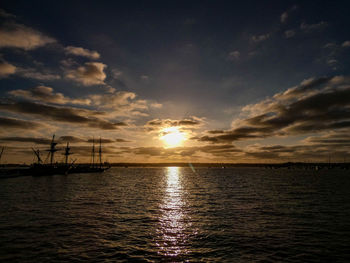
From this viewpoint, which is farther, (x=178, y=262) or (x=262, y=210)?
(x=262, y=210)

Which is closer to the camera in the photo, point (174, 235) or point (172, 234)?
point (174, 235)

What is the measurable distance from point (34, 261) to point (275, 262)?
15.8m

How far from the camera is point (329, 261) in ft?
46.9

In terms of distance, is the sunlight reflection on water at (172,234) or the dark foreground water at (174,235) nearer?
the dark foreground water at (174,235)

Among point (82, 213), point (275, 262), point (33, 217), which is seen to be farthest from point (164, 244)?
point (33, 217)

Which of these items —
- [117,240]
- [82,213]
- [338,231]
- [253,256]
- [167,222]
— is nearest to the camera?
[253,256]

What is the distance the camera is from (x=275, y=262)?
45.8 ft

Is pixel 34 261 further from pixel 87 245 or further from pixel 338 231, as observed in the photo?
pixel 338 231

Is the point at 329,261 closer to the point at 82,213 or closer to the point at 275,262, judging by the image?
the point at 275,262

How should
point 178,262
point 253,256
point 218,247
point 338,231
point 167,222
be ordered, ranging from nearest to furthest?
point 178,262 → point 253,256 → point 218,247 → point 338,231 → point 167,222

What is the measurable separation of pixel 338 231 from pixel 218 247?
1325 cm

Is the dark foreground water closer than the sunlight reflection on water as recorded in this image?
Yes

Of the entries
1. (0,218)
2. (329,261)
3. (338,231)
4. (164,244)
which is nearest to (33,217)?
(0,218)

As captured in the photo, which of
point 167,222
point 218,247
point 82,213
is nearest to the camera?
point 218,247
